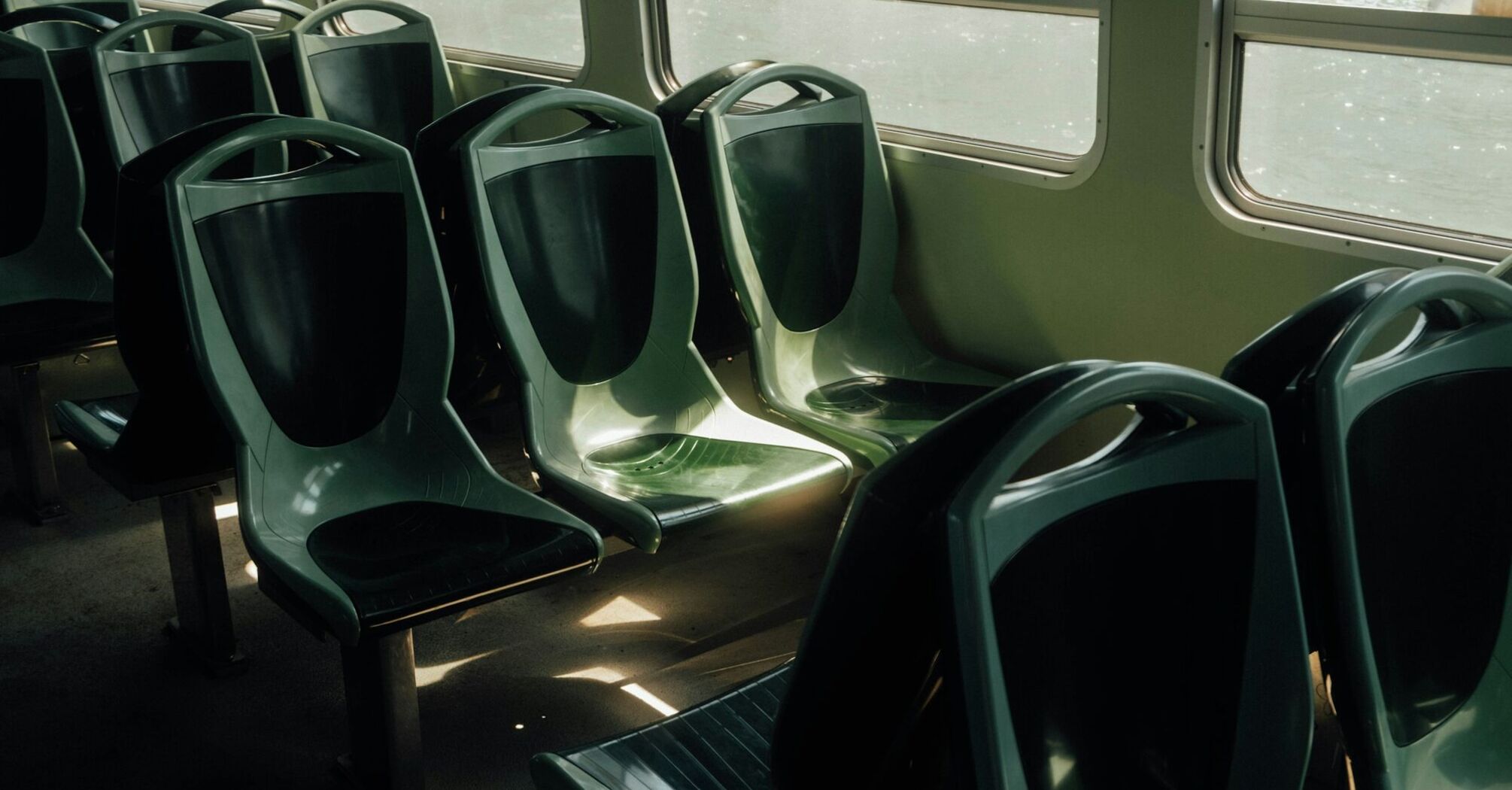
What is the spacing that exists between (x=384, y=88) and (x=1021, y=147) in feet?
7.79

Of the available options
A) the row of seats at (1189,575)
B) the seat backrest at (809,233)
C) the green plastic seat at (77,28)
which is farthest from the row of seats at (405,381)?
the green plastic seat at (77,28)

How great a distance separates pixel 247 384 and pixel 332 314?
20 cm

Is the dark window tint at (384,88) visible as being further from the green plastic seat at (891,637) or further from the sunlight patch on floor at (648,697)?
the green plastic seat at (891,637)

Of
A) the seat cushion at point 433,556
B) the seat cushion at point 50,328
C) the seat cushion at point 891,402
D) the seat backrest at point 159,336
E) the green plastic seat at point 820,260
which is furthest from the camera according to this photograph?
the seat cushion at point 50,328

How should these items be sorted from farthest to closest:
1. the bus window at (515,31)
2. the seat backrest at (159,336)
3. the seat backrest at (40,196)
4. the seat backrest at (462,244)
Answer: the bus window at (515,31) → the seat backrest at (40,196) → the seat backrest at (462,244) → the seat backrest at (159,336)

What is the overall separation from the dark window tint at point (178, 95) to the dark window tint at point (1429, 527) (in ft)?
11.1

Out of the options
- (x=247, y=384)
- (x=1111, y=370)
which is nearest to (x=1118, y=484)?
(x=1111, y=370)

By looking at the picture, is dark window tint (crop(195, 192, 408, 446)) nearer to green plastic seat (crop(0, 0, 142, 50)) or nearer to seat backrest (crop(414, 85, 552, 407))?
seat backrest (crop(414, 85, 552, 407))

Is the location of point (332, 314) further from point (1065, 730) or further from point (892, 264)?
point (1065, 730)

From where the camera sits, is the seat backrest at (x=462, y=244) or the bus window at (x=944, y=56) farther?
the bus window at (x=944, y=56)

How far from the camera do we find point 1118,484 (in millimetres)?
1042

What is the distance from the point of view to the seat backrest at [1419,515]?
1.24m

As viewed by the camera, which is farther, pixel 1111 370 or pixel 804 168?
pixel 804 168

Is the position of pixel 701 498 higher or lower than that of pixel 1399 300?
lower
